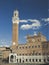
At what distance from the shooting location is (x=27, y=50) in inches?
417

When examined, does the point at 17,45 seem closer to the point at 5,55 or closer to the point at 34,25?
Answer: the point at 5,55

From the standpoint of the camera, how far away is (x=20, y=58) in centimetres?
1016

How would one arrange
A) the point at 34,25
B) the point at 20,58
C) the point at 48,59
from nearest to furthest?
the point at 34,25, the point at 48,59, the point at 20,58

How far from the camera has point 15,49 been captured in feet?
35.4

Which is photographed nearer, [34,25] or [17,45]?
[34,25]

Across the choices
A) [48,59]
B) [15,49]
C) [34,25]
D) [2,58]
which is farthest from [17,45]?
[34,25]

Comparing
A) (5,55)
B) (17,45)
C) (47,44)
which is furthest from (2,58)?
(47,44)

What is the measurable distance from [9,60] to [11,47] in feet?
3.55

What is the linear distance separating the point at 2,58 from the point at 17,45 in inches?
36.5

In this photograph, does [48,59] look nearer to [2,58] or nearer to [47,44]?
[47,44]

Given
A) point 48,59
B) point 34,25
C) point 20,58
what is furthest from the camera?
point 20,58

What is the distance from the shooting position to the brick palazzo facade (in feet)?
32.7

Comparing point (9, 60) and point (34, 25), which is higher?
point (34, 25)

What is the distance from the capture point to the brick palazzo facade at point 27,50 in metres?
9.97
